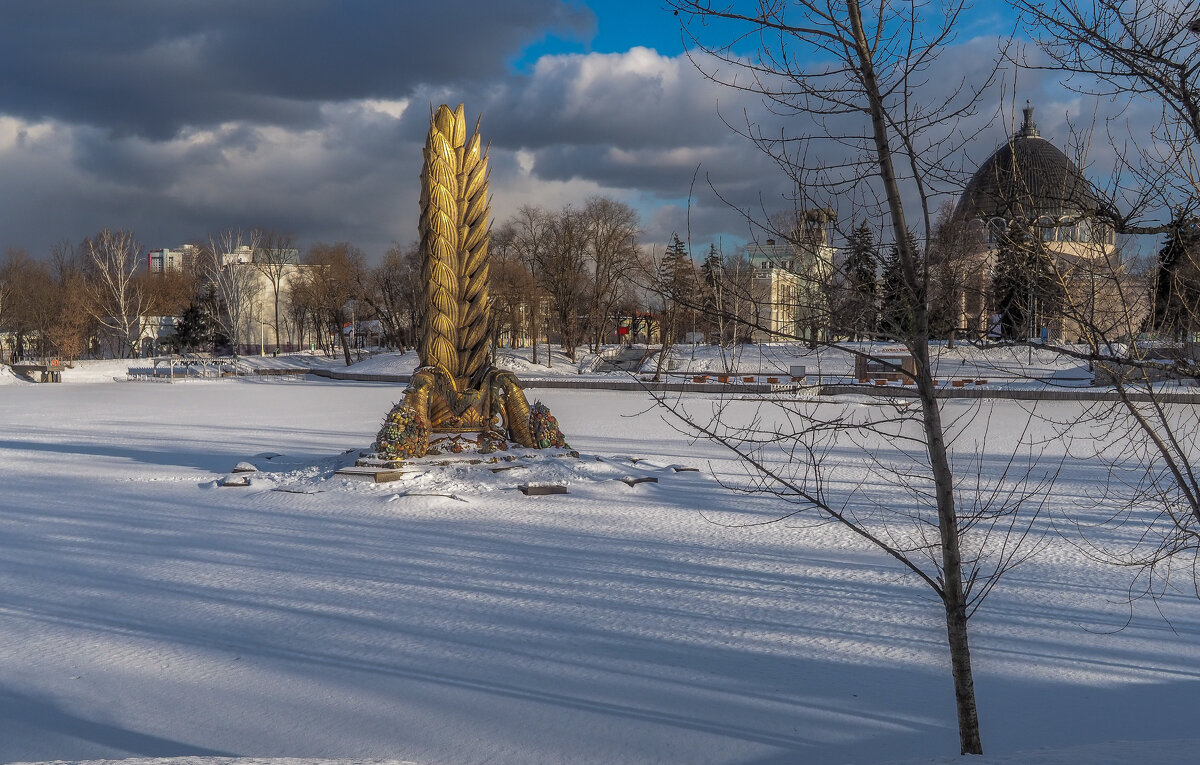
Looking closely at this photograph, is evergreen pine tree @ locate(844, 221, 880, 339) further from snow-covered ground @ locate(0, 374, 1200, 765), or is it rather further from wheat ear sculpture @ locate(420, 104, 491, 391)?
wheat ear sculpture @ locate(420, 104, 491, 391)

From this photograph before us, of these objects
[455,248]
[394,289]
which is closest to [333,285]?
[394,289]

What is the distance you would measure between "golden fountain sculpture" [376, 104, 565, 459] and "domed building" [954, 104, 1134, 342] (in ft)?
29.4

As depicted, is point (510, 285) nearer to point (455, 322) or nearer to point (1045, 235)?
point (455, 322)

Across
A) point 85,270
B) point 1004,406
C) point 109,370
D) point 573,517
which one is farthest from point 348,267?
point 573,517

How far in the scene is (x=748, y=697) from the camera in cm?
527

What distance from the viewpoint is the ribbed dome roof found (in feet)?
13.5

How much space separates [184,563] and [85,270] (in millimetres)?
77382

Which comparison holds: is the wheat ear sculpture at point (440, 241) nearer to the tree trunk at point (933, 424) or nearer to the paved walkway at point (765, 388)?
the paved walkway at point (765, 388)

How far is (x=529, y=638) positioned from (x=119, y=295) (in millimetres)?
57121

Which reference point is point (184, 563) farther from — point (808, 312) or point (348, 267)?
point (348, 267)

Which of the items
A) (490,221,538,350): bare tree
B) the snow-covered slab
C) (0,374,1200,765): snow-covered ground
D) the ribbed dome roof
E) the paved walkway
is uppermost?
(490,221,538,350): bare tree

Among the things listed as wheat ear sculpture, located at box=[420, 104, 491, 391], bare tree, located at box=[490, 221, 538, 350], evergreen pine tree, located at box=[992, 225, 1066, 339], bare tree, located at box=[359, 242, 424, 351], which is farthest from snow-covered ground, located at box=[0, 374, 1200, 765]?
bare tree, located at box=[359, 242, 424, 351]

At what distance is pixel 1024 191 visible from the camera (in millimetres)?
4141

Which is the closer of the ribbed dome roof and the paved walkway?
the ribbed dome roof
